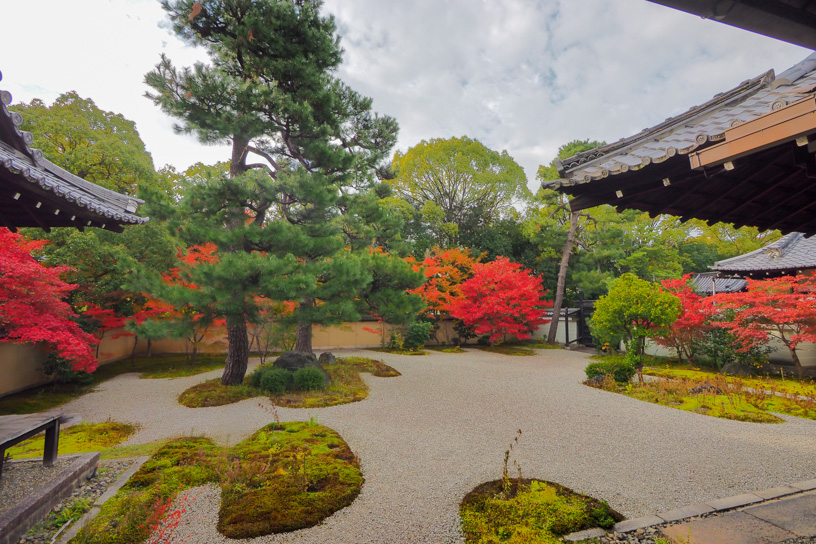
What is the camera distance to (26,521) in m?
2.59

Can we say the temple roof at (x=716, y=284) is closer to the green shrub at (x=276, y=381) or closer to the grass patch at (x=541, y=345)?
the grass patch at (x=541, y=345)

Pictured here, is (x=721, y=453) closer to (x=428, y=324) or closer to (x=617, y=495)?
(x=617, y=495)

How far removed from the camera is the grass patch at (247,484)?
280 centimetres

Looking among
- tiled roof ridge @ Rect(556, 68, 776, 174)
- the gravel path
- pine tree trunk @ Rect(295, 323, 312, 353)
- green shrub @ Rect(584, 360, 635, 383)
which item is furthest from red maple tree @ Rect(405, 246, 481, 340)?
tiled roof ridge @ Rect(556, 68, 776, 174)

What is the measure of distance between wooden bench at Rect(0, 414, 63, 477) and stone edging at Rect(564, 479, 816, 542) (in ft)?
14.1

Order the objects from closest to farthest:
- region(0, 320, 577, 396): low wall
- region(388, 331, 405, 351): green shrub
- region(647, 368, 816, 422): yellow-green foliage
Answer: region(647, 368, 816, 422): yellow-green foliage
region(0, 320, 577, 396): low wall
region(388, 331, 405, 351): green shrub

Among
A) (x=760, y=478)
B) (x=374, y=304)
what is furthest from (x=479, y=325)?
(x=760, y=478)

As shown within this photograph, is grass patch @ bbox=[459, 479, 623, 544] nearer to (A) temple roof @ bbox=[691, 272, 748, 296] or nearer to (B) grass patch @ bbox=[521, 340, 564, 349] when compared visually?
(A) temple roof @ bbox=[691, 272, 748, 296]

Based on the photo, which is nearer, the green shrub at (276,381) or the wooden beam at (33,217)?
the wooden beam at (33,217)

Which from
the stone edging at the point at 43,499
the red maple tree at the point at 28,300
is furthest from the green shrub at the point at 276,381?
the stone edging at the point at 43,499

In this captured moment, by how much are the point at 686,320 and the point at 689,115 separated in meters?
9.30

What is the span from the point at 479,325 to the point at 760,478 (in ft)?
33.6

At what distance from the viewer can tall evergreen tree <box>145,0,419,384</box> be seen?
6.11 meters

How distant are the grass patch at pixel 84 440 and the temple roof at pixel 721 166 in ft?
19.5
